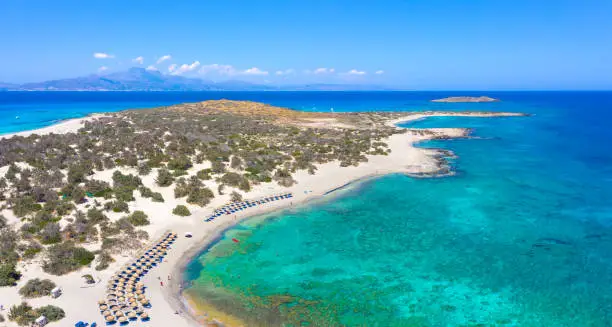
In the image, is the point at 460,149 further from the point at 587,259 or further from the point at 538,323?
the point at 538,323

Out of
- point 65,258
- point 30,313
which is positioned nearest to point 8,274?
point 65,258

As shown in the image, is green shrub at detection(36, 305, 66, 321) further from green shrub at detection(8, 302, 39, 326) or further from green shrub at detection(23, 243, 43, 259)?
green shrub at detection(23, 243, 43, 259)

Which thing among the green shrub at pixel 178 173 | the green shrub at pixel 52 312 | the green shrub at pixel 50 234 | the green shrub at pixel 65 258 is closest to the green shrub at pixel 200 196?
the green shrub at pixel 178 173

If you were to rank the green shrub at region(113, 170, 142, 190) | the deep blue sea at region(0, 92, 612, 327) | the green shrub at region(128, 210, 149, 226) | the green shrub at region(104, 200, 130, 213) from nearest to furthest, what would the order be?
the deep blue sea at region(0, 92, 612, 327) → the green shrub at region(128, 210, 149, 226) → the green shrub at region(104, 200, 130, 213) → the green shrub at region(113, 170, 142, 190)

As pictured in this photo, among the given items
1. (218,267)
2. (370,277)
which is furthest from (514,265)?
(218,267)

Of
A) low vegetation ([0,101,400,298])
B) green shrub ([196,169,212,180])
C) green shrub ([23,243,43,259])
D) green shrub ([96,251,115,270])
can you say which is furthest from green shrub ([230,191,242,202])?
green shrub ([23,243,43,259])

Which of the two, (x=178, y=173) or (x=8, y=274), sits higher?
(x=178, y=173)

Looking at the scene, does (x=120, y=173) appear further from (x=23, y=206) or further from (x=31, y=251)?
(x=31, y=251)
